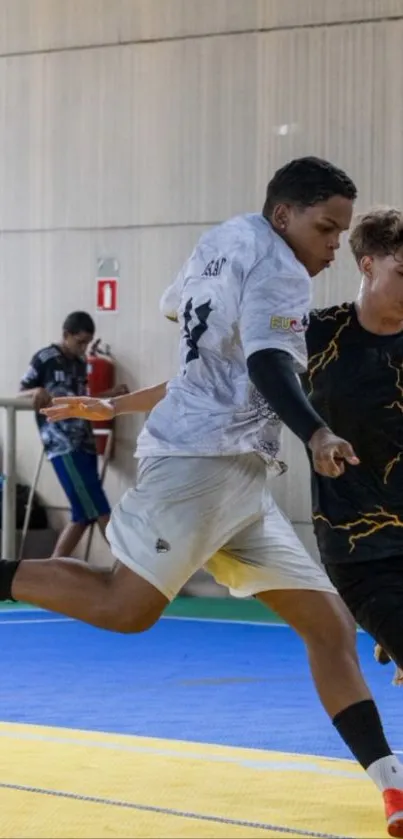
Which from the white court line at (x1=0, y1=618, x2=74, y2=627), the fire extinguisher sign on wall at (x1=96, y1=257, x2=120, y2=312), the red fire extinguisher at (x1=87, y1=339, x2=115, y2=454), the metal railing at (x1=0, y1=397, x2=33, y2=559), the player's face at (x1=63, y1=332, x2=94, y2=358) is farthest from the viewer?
the fire extinguisher sign on wall at (x1=96, y1=257, x2=120, y2=312)

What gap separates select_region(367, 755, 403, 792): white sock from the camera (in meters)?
4.17

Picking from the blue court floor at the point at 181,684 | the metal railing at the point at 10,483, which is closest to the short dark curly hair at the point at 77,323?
the metal railing at the point at 10,483

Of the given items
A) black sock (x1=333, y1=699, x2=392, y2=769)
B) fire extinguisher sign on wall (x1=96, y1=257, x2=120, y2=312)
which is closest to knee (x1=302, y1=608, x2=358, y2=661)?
black sock (x1=333, y1=699, x2=392, y2=769)

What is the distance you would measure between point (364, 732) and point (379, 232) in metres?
1.34

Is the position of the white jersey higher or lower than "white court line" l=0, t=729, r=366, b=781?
higher

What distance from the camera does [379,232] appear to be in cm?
438

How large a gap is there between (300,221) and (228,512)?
32.2 inches

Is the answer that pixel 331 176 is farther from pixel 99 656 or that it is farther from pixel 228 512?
pixel 99 656

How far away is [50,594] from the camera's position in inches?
175

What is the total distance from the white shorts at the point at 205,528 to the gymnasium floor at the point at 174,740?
629mm

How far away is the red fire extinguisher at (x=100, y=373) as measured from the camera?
12.8 m

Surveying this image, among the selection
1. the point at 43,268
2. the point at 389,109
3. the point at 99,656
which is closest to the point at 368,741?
the point at 99,656

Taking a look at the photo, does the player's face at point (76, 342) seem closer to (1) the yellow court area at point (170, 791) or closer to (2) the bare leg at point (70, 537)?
(2) the bare leg at point (70, 537)

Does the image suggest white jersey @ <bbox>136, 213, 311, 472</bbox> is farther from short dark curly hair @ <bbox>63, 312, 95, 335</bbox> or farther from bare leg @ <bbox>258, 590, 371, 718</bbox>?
short dark curly hair @ <bbox>63, 312, 95, 335</bbox>
